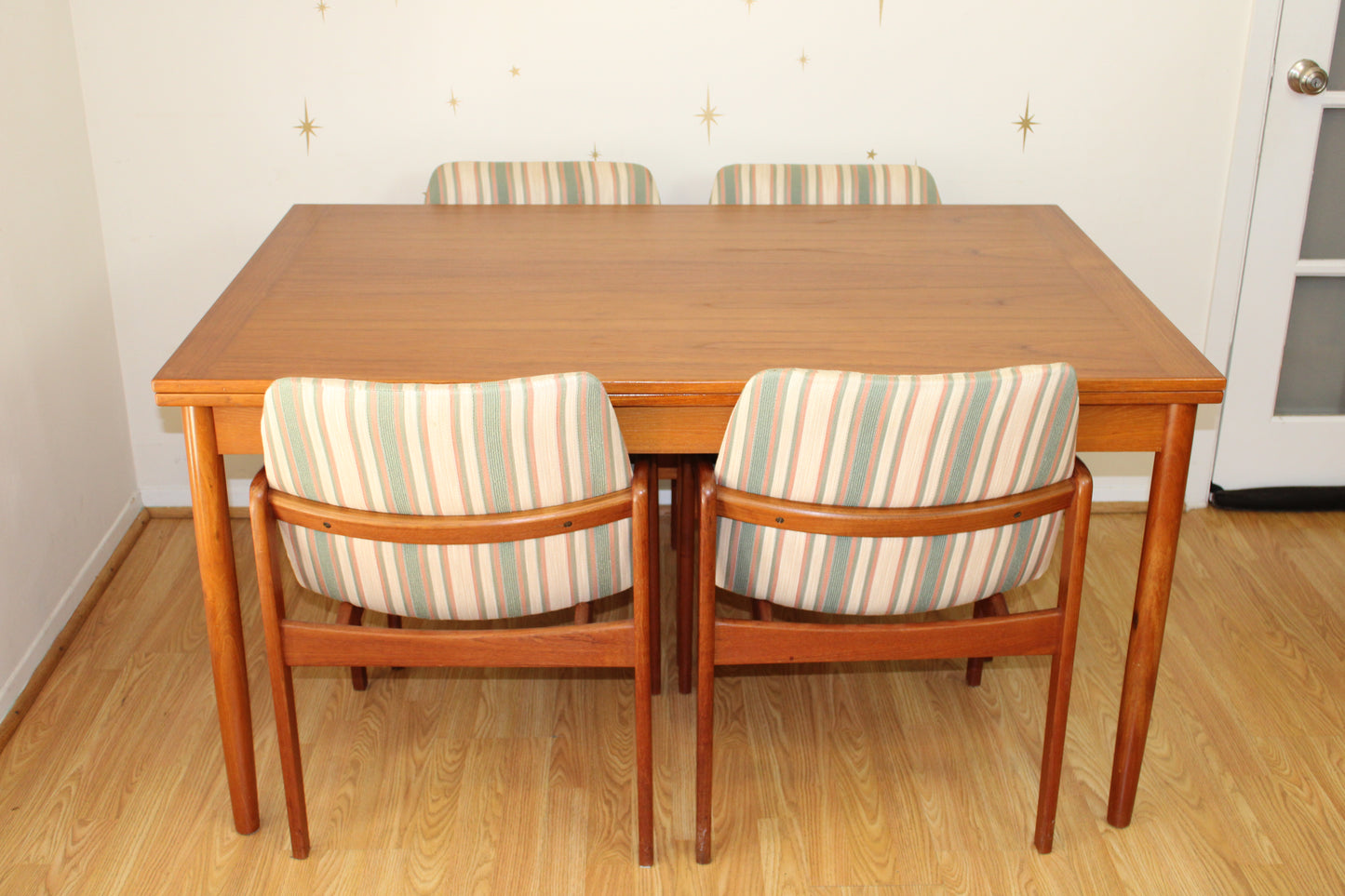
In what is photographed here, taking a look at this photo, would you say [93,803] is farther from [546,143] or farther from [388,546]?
[546,143]

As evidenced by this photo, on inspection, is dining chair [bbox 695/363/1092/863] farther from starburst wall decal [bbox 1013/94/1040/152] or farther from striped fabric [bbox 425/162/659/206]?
starburst wall decal [bbox 1013/94/1040/152]

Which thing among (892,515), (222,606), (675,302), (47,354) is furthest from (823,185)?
(47,354)

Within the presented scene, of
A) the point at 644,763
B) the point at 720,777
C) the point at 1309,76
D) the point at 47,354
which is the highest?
the point at 1309,76

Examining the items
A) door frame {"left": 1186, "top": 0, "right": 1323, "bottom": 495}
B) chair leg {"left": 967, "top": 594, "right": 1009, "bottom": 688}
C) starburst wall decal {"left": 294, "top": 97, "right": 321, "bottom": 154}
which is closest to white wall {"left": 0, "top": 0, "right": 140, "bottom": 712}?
starburst wall decal {"left": 294, "top": 97, "right": 321, "bottom": 154}

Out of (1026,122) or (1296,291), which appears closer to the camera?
(1026,122)

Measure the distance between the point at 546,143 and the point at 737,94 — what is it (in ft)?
1.35

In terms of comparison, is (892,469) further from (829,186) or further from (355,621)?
(829,186)

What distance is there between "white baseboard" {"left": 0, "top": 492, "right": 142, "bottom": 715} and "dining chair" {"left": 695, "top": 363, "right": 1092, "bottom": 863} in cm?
124

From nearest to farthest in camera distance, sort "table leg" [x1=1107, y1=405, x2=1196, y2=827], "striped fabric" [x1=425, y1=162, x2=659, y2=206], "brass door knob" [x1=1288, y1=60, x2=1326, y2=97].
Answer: "table leg" [x1=1107, y1=405, x2=1196, y2=827], "striped fabric" [x1=425, y1=162, x2=659, y2=206], "brass door knob" [x1=1288, y1=60, x2=1326, y2=97]

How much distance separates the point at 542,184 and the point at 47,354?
1.00 metres

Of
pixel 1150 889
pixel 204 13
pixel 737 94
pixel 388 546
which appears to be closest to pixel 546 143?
pixel 737 94

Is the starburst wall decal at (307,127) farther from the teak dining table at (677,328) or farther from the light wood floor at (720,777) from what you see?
the light wood floor at (720,777)

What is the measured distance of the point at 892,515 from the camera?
157cm

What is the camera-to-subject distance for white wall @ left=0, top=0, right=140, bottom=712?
222cm
